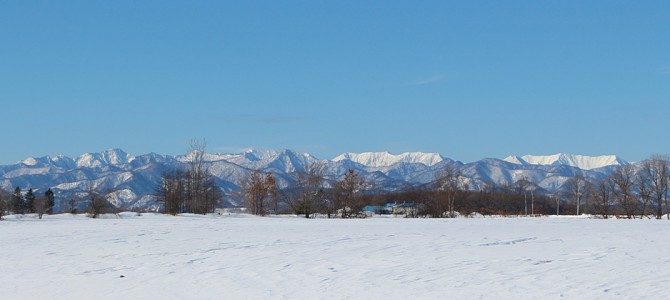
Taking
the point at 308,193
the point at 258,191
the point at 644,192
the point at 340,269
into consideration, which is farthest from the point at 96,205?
the point at 644,192

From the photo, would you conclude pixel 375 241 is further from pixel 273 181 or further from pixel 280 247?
A: pixel 273 181

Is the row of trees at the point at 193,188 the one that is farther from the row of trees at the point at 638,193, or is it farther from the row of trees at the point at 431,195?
the row of trees at the point at 638,193

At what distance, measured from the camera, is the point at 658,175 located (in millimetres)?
87000

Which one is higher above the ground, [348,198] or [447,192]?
[447,192]

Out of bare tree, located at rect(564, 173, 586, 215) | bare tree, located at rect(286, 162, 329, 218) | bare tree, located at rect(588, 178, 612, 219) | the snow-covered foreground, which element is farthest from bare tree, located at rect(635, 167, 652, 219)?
the snow-covered foreground

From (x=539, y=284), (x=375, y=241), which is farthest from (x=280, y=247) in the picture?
(x=539, y=284)

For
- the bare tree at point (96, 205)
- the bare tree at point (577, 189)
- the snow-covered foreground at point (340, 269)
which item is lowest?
the snow-covered foreground at point (340, 269)

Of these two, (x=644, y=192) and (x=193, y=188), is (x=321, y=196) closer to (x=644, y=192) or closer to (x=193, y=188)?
(x=193, y=188)

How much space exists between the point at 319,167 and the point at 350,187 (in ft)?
30.9

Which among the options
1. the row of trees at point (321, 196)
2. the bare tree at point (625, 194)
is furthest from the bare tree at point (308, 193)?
the bare tree at point (625, 194)

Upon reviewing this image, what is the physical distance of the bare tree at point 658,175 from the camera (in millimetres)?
81656

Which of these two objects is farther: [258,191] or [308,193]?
[258,191]

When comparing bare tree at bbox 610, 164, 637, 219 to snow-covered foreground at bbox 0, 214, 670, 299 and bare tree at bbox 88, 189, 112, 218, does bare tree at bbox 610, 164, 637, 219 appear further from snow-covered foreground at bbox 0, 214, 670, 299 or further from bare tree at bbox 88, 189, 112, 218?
snow-covered foreground at bbox 0, 214, 670, 299

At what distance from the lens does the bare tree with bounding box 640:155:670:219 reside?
81656 millimetres
